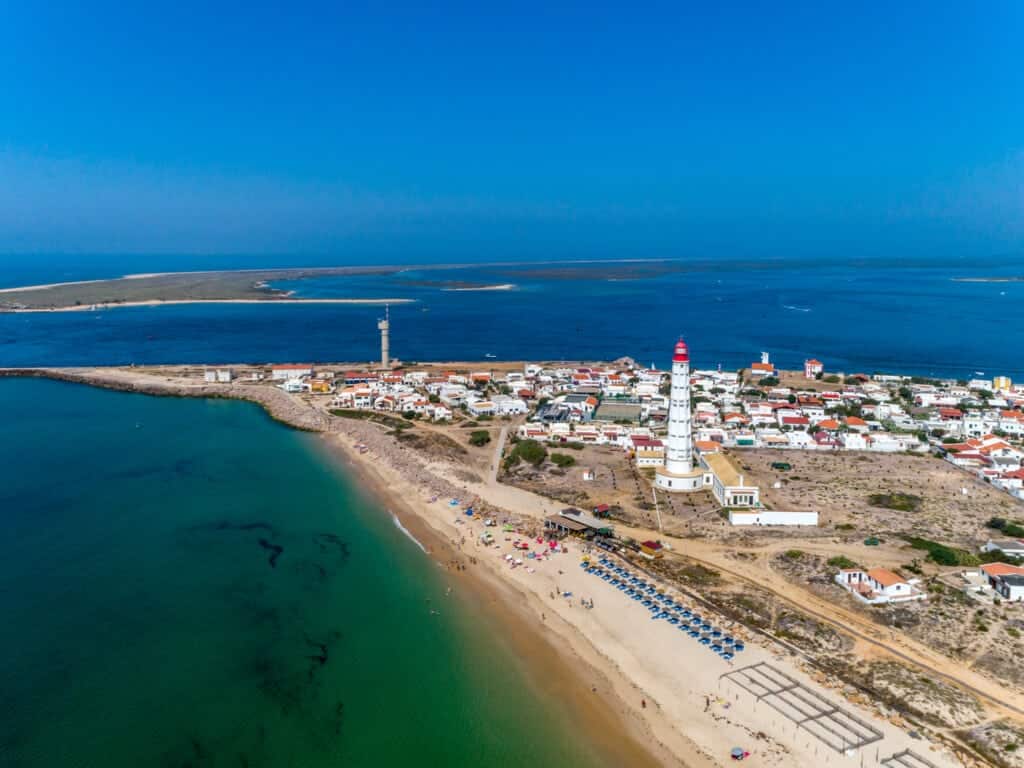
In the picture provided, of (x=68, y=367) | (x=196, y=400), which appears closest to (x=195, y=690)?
(x=196, y=400)

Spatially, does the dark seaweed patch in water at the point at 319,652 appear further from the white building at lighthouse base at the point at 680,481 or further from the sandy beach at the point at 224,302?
the sandy beach at the point at 224,302

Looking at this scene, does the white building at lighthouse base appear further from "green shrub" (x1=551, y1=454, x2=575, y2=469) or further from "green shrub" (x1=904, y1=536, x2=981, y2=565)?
"green shrub" (x1=904, y1=536, x2=981, y2=565)

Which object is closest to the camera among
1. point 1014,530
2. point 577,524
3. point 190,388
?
point 1014,530

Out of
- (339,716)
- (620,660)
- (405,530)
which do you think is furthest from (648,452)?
(339,716)

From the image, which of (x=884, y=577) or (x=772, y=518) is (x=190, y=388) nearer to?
(x=772, y=518)

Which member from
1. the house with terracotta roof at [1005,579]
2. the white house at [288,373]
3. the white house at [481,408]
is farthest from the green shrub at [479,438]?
the house with terracotta roof at [1005,579]

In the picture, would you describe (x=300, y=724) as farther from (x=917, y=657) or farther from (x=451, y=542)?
(x=917, y=657)
